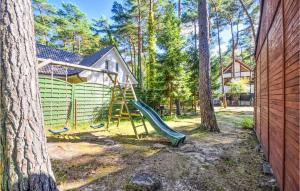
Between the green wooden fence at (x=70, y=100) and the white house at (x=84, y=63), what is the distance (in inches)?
123

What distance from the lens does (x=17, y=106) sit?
6.57ft

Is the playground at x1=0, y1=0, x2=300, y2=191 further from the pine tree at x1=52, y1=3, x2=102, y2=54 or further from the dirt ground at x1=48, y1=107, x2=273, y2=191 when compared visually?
the pine tree at x1=52, y1=3, x2=102, y2=54

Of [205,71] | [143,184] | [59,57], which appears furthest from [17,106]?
[59,57]

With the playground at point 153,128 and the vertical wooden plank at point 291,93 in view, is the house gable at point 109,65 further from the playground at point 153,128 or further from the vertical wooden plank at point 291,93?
the vertical wooden plank at point 291,93

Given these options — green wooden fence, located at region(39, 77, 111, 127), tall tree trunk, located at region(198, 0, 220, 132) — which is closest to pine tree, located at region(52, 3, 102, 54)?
green wooden fence, located at region(39, 77, 111, 127)

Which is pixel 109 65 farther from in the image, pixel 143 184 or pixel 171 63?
pixel 143 184

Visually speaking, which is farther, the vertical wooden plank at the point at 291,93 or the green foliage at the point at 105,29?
the green foliage at the point at 105,29

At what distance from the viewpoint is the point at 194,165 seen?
3.99m

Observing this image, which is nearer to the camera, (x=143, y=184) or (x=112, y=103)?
(x=143, y=184)

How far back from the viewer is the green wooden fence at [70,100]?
7.50 metres

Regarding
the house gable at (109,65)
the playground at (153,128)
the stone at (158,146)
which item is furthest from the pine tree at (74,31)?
the stone at (158,146)

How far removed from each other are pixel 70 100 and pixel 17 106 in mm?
6564

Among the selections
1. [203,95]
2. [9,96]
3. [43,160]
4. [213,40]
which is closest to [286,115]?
[43,160]

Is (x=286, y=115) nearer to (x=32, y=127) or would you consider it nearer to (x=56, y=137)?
(x=32, y=127)
